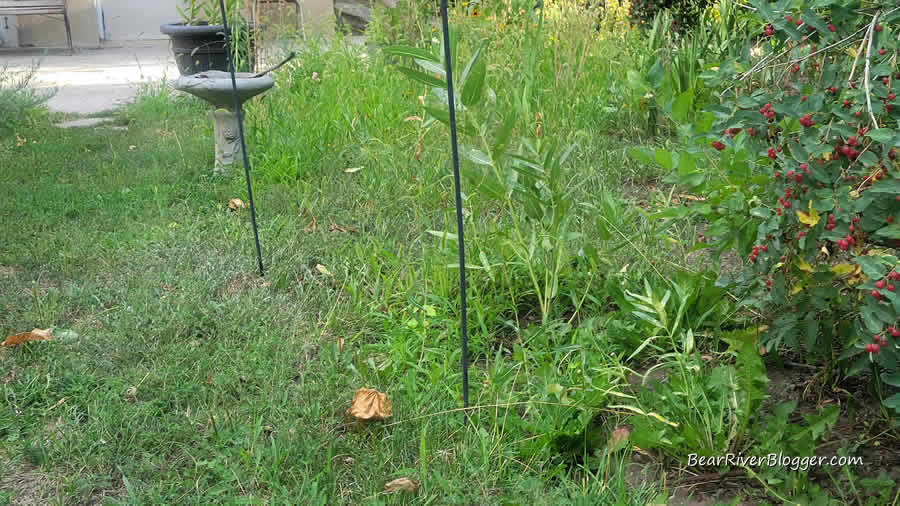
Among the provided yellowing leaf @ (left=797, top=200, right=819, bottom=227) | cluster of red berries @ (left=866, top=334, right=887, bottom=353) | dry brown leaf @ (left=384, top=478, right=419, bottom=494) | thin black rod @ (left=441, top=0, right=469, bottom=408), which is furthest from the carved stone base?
cluster of red berries @ (left=866, top=334, right=887, bottom=353)

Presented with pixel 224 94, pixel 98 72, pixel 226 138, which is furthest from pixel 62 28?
pixel 224 94

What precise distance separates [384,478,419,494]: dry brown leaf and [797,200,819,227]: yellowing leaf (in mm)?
1010

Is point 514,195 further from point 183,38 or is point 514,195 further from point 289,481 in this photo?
point 183,38

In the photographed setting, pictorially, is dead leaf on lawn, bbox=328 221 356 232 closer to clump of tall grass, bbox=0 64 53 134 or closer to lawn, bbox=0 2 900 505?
lawn, bbox=0 2 900 505

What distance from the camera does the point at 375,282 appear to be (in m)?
2.58

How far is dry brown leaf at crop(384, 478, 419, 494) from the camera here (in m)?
1.65

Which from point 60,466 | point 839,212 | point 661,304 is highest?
point 839,212

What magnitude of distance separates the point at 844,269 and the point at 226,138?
3.25 m

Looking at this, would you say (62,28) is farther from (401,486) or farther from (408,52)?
(401,486)

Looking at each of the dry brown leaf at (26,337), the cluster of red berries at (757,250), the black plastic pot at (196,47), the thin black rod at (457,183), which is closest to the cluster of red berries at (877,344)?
the cluster of red berries at (757,250)

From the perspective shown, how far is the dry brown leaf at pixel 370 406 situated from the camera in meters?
1.87

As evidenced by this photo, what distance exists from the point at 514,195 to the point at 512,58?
1.92 m

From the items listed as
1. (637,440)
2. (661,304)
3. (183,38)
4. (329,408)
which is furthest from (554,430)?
(183,38)

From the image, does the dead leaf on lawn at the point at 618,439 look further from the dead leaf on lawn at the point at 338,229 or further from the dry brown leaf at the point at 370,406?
the dead leaf on lawn at the point at 338,229
